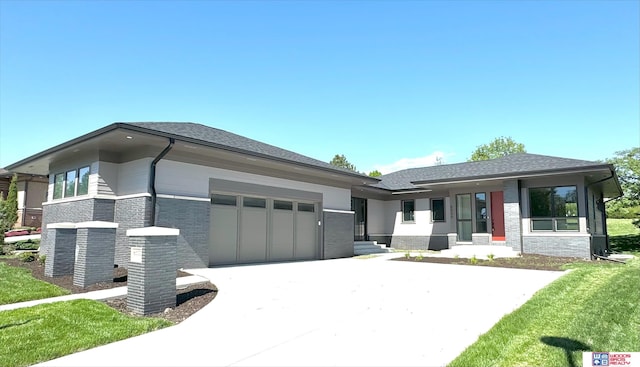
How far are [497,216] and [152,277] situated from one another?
1708cm

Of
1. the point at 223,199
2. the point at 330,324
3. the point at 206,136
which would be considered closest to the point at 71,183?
the point at 206,136

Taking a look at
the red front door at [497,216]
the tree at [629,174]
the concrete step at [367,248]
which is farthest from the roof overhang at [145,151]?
the tree at [629,174]

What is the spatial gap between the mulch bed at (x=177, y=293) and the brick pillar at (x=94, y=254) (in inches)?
6.9

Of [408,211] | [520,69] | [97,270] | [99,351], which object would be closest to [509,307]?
[99,351]

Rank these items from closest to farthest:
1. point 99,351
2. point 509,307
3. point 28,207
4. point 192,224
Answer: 1. point 99,351
2. point 509,307
3. point 192,224
4. point 28,207

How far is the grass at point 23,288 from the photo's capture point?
23.7 ft

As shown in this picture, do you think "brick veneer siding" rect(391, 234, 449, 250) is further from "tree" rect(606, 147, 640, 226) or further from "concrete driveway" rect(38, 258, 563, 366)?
"tree" rect(606, 147, 640, 226)

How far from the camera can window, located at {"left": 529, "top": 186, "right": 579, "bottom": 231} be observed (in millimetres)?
16047

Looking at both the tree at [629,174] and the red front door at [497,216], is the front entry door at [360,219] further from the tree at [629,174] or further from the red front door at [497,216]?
the tree at [629,174]

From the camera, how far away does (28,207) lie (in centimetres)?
2934

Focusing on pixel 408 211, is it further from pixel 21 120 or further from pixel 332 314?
pixel 21 120

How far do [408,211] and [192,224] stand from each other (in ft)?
48.1

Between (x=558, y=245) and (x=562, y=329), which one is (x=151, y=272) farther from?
(x=558, y=245)

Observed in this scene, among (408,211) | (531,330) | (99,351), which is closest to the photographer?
(99,351)
